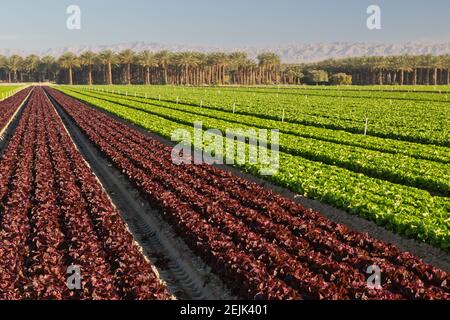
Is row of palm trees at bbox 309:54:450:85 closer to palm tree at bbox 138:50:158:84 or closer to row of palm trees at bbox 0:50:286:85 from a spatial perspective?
row of palm trees at bbox 0:50:286:85

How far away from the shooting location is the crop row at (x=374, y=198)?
1159 cm

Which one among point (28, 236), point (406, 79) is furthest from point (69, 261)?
point (406, 79)

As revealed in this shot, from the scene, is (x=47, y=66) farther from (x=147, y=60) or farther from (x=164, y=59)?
(x=164, y=59)

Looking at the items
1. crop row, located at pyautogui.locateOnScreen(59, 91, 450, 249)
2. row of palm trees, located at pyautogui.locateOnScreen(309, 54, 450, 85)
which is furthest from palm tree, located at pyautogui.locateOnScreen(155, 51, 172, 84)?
crop row, located at pyautogui.locateOnScreen(59, 91, 450, 249)

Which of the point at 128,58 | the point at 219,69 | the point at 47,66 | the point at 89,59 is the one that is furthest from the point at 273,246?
the point at 47,66

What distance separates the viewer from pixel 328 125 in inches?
1329

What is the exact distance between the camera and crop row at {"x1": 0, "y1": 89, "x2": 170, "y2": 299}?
855 centimetres

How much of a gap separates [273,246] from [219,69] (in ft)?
517

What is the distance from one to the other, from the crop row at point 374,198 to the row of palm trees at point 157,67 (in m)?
138

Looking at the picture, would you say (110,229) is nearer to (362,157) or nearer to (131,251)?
(131,251)

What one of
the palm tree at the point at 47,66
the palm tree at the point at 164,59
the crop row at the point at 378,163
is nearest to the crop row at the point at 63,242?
the crop row at the point at 378,163

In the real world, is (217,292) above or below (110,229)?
below

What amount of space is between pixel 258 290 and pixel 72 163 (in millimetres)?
13908

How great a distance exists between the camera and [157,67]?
171 meters
